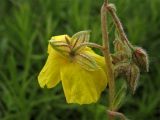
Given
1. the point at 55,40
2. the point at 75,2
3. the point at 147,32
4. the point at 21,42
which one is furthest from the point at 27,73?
the point at 55,40

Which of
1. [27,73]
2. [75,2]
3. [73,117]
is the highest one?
[75,2]

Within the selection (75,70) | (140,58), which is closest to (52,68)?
(75,70)

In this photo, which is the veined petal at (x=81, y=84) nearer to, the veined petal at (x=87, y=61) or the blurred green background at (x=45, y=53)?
the veined petal at (x=87, y=61)

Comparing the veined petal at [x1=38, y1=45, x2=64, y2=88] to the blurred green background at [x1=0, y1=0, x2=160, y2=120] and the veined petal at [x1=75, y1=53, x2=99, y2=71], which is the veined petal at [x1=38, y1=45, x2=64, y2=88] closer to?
the veined petal at [x1=75, y1=53, x2=99, y2=71]

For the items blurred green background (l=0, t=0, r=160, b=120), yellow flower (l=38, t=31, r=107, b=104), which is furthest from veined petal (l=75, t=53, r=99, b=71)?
blurred green background (l=0, t=0, r=160, b=120)

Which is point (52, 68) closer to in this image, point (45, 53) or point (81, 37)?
point (81, 37)

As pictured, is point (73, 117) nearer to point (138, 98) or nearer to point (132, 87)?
point (138, 98)
